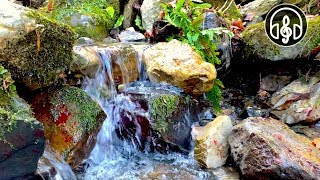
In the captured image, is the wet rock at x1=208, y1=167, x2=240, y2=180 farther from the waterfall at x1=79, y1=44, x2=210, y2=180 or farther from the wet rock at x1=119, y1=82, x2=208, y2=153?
the wet rock at x1=119, y1=82, x2=208, y2=153

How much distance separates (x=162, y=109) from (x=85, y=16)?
154 inches

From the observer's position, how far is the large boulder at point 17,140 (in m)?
2.75

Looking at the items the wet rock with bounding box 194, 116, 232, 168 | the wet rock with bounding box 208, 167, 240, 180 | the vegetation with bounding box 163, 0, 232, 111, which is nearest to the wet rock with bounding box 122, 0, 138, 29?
the vegetation with bounding box 163, 0, 232, 111

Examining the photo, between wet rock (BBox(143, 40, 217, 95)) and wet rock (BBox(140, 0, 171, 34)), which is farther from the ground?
wet rock (BBox(140, 0, 171, 34))

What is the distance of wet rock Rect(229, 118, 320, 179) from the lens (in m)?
3.49

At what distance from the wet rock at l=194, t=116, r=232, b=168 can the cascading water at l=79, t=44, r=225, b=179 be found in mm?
160

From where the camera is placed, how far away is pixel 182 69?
4.86m

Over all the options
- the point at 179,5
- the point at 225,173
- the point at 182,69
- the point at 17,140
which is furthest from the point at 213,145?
the point at 179,5

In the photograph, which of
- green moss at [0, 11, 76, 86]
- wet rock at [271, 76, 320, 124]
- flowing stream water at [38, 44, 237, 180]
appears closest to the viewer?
green moss at [0, 11, 76, 86]

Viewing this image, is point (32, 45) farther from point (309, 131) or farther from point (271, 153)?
point (309, 131)

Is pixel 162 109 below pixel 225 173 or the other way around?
the other way around

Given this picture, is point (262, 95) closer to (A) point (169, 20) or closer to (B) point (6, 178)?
(A) point (169, 20)

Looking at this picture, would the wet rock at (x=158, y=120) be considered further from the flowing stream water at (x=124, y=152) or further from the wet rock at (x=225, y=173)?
the wet rock at (x=225, y=173)

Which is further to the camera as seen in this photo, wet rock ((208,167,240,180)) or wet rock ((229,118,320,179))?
wet rock ((208,167,240,180))
